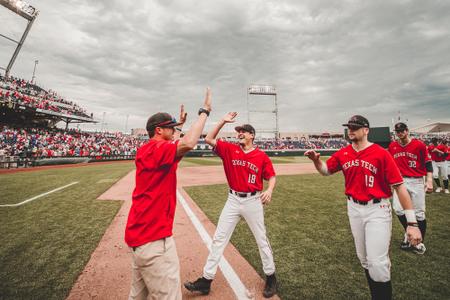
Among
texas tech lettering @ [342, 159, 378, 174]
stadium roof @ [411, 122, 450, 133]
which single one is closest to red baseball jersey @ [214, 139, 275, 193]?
texas tech lettering @ [342, 159, 378, 174]

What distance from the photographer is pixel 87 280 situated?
326 centimetres

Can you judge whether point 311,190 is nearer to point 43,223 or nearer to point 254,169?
point 254,169

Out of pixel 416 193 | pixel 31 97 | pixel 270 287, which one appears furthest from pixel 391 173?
pixel 31 97

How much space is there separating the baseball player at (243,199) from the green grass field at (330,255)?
0.70m

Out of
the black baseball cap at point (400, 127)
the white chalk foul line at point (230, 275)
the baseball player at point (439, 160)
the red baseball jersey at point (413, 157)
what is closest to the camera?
the white chalk foul line at point (230, 275)

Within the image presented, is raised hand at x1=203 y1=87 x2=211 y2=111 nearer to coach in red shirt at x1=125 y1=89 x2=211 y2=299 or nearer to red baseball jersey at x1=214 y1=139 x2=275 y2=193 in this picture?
coach in red shirt at x1=125 y1=89 x2=211 y2=299

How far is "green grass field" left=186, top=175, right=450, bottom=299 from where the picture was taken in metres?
3.00

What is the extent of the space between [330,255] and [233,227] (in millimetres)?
2146

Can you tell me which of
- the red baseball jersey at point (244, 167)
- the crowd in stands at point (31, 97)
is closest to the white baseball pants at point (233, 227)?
the red baseball jersey at point (244, 167)

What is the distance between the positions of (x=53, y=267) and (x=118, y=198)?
5.11 meters

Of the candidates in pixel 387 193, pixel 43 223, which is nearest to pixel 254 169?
pixel 387 193

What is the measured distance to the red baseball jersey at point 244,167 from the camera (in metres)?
3.30

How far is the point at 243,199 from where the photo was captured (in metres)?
3.23

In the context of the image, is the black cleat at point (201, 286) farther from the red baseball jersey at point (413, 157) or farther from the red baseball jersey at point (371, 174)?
the red baseball jersey at point (413, 157)
